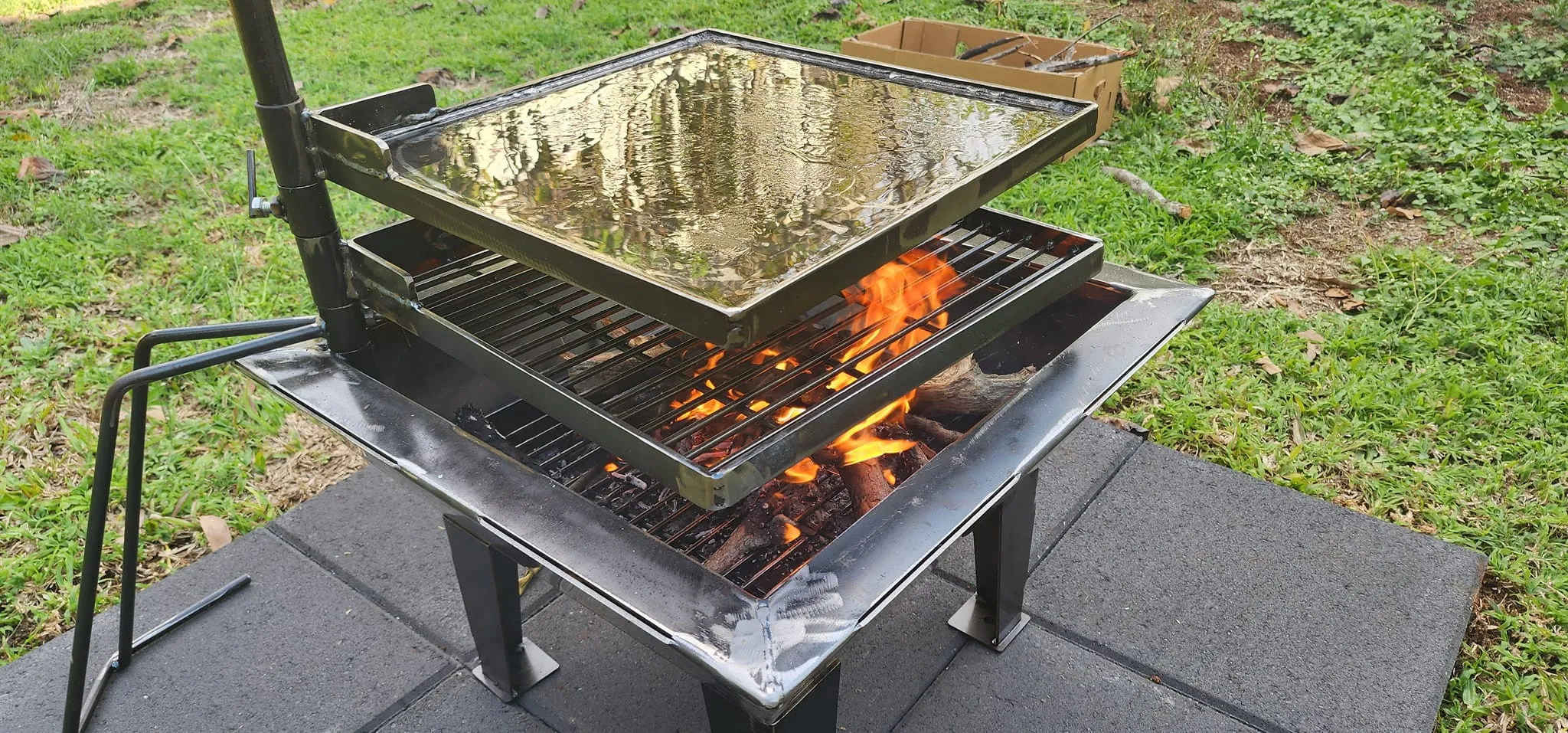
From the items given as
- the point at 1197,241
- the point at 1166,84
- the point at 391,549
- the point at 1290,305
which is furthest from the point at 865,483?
the point at 1166,84

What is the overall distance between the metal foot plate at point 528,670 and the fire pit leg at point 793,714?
81cm

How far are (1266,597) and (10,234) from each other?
4899 millimetres

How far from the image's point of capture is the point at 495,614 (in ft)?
6.62

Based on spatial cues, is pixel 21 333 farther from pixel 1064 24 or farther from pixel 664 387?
pixel 1064 24

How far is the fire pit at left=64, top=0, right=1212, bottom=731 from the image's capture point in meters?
1.30

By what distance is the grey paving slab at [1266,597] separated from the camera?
2.18 m

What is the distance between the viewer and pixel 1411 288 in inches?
144

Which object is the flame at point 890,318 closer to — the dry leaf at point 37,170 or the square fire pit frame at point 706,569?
the square fire pit frame at point 706,569

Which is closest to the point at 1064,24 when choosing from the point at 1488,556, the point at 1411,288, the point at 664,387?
the point at 1411,288

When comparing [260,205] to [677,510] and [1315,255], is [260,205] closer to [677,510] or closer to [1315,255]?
[677,510]

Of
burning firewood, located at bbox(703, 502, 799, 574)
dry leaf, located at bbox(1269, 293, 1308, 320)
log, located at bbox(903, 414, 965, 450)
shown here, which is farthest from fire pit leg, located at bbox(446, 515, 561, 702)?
dry leaf, located at bbox(1269, 293, 1308, 320)

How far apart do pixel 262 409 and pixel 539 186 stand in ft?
7.31

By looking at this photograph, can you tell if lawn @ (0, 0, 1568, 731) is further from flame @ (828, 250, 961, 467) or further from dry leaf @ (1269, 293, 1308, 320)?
flame @ (828, 250, 961, 467)

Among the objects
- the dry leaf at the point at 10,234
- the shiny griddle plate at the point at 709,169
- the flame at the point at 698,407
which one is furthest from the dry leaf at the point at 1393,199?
the dry leaf at the point at 10,234
